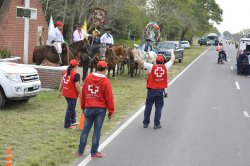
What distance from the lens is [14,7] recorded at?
21734mm

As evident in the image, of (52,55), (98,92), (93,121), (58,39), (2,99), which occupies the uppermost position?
(58,39)

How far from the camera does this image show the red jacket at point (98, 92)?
7.95 metres

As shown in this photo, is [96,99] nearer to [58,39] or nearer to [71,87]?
[71,87]

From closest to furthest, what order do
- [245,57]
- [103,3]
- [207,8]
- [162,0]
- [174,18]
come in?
[245,57]
[103,3]
[162,0]
[174,18]
[207,8]

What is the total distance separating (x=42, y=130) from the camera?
10156mm

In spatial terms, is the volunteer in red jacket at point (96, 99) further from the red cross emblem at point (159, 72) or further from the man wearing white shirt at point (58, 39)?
the man wearing white shirt at point (58, 39)

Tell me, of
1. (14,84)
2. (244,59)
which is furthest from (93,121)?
(244,59)

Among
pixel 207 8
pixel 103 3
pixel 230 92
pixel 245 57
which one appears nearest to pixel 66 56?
pixel 230 92

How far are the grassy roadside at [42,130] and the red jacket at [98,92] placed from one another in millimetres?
1101

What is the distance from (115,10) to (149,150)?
3122 centimetres

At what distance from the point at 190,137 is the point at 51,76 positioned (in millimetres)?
7599

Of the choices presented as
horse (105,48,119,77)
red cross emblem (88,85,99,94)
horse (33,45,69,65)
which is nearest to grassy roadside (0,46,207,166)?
red cross emblem (88,85,99,94)

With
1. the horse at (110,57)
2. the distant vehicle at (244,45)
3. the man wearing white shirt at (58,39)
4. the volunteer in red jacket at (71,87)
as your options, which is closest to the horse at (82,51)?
the man wearing white shirt at (58,39)

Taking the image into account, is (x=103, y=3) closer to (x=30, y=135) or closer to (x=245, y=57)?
(x=245, y=57)
